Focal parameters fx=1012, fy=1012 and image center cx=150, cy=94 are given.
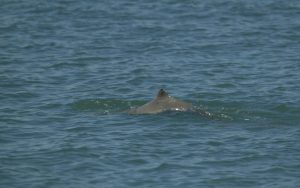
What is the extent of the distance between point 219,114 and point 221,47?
294 inches

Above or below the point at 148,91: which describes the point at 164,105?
above

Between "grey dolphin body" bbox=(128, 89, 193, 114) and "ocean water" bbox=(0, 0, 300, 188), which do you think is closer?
"ocean water" bbox=(0, 0, 300, 188)

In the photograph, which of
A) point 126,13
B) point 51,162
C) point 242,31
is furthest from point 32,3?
point 51,162

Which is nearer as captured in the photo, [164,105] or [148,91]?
[164,105]

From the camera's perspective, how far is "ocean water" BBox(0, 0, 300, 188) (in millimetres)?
17125

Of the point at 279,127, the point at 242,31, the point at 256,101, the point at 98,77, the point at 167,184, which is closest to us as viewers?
the point at 167,184

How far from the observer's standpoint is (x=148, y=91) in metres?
22.8

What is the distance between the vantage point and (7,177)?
16.8 metres

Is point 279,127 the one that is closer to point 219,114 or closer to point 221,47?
point 219,114

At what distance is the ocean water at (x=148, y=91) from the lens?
1712 centimetres

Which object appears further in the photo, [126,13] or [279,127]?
[126,13]

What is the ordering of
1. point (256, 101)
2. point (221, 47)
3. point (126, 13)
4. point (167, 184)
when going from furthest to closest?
point (126, 13) → point (221, 47) → point (256, 101) → point (167, 184)

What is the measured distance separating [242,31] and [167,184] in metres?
13.8

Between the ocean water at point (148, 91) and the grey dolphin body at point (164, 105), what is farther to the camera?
the grey dolphin body at point (164, 105)
